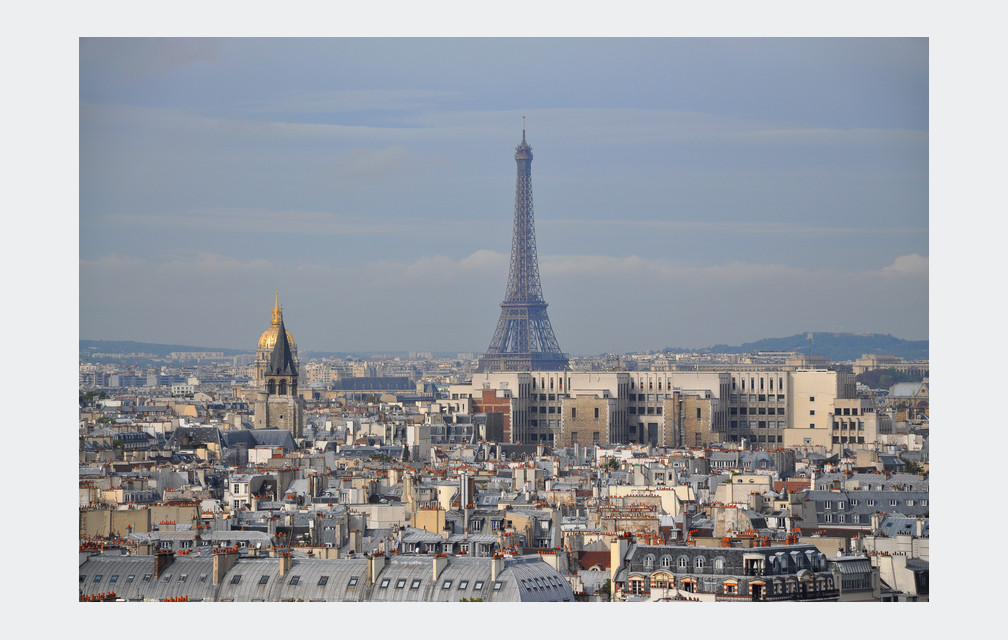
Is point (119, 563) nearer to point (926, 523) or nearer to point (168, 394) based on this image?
point (926, 523)

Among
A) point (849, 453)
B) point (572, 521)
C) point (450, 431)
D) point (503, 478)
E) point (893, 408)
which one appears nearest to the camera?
point (572, 521)

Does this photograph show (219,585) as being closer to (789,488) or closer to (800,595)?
(800,595)

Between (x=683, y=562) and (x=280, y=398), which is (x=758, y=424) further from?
(x=683, y=562)

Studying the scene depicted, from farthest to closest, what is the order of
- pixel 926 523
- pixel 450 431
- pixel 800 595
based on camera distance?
pixel 450 431, pixel 926 523, pixel 800 595

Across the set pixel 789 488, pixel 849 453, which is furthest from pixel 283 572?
pixel 849 453

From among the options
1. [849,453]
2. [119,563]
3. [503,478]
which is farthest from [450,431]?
[119,563]

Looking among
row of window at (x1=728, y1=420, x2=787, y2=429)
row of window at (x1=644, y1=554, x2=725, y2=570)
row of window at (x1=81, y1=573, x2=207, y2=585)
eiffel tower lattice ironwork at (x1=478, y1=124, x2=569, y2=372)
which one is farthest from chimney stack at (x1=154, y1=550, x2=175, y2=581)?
eiffel tower lattice ironwork at (x1=478, y1=124, x2=569, y2=372)

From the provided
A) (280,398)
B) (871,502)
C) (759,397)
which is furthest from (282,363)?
(871,502)

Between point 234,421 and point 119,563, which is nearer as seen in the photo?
point 119,563
